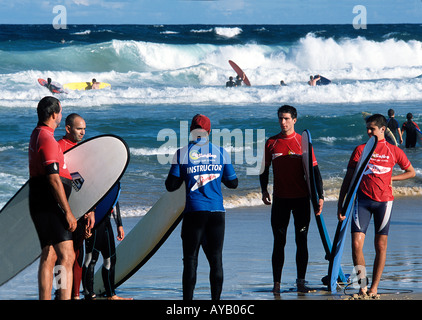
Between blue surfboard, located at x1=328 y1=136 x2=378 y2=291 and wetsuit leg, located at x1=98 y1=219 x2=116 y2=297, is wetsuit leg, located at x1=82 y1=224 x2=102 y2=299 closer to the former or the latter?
wetsuit leg, located at x1=98 y1=219 x2=116 y2=297

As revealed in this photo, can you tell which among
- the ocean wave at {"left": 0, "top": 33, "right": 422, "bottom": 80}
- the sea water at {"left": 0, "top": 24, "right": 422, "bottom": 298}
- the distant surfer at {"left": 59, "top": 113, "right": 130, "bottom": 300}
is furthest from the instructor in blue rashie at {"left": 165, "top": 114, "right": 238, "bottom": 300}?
the ocean wave at {"left": 0, "top": 33, "right": 422, "bottom": 80}

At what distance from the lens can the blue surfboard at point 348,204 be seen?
14.6ft

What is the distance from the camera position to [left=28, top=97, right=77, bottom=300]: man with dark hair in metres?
3.79

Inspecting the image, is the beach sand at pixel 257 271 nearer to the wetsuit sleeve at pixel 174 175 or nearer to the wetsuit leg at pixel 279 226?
the wetsuit leg at pixel 279 226

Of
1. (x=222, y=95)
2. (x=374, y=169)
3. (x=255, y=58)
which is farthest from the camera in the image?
(x=255, y=58)

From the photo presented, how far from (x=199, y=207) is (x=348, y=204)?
1.15 m

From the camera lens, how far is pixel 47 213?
3846mm

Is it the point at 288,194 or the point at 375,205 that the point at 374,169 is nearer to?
→ the point at 375,205

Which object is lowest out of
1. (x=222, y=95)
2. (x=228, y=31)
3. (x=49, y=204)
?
(x=222, y=95)

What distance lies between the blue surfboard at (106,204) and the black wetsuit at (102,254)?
0.04 meters

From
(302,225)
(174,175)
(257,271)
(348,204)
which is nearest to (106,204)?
(174,175)

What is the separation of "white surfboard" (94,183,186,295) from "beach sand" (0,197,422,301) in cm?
19

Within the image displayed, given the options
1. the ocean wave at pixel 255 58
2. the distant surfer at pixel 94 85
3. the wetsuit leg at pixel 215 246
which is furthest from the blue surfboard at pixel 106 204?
the ocean wave at pixel 255 58

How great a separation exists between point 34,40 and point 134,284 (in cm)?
3853
